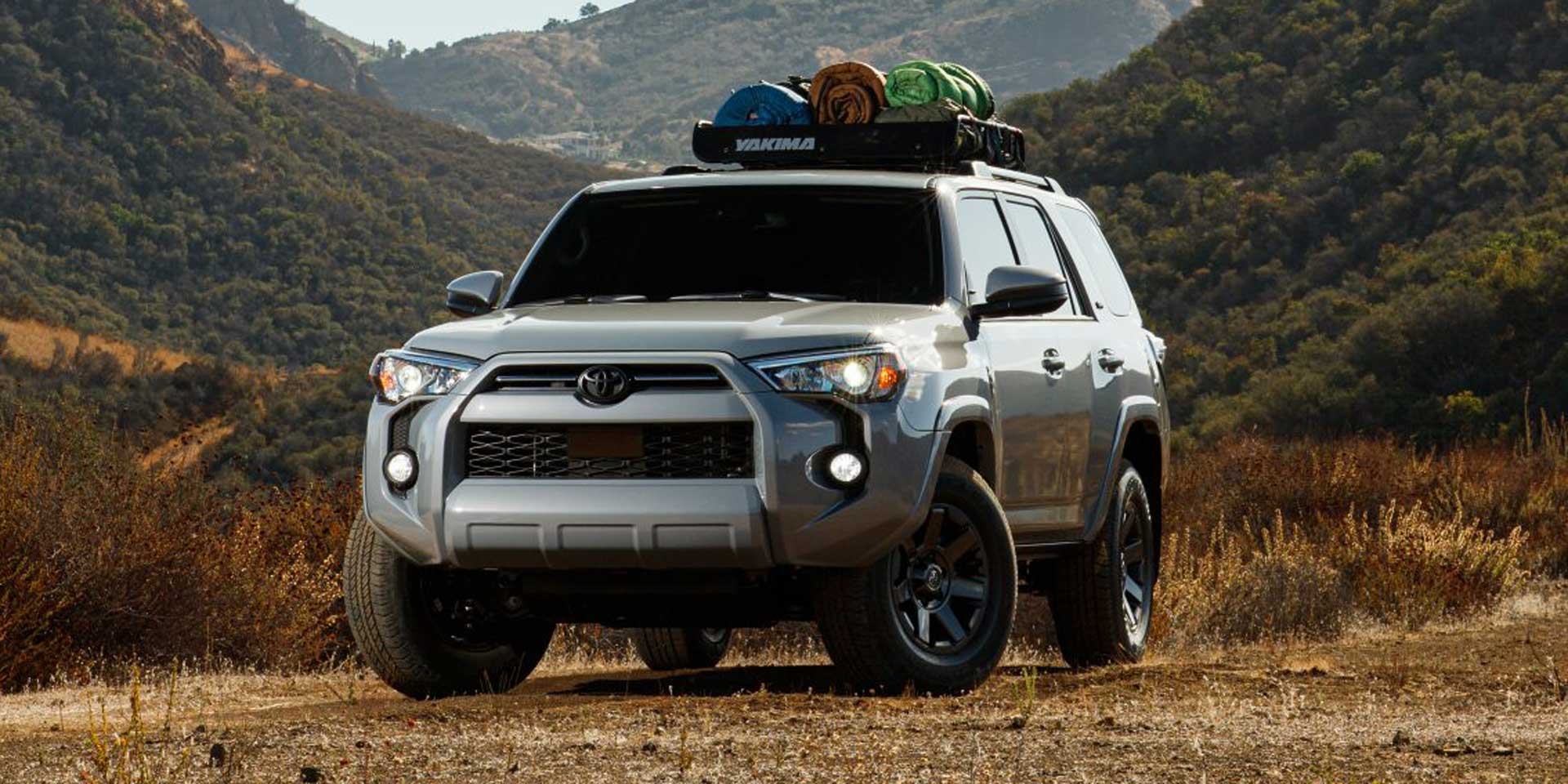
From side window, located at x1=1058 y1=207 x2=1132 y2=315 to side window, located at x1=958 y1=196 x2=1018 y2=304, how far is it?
939 millimetres

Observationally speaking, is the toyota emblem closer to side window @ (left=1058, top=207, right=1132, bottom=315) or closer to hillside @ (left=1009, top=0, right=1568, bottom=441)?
side window @ (left=1058, top=207, right=1132, bottom=315)

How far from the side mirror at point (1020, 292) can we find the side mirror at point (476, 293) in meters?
1.86

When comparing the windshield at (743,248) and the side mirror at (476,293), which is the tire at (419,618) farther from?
the windshield at (743,248)

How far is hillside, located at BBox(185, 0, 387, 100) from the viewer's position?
184 meters

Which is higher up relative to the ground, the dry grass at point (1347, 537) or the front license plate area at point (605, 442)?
the front license plate area at point (605, 442)

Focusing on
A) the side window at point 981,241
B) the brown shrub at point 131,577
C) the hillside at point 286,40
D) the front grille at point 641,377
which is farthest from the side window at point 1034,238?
the hillside at point 286,40

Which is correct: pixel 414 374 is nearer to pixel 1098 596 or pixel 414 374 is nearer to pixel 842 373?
pixel 842 373

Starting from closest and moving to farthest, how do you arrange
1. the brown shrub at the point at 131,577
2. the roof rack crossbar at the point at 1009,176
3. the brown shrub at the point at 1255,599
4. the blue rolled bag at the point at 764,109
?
the roof rack crossbar at the point at 1009,176 → the blue rolled bag at the point at 764,109 → the brown shrub at the point at 131,577 → the brown shrub at the point at 1255,599

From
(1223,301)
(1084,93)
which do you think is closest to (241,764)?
(1223,301)

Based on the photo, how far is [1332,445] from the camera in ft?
75.8

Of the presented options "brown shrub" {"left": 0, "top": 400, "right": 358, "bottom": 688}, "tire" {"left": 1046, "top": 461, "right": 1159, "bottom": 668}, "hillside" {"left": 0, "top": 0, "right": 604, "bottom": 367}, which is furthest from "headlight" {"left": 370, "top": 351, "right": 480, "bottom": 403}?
"hillside" {"left": 0, "top": 0, "right": 604, "bottom": 367}

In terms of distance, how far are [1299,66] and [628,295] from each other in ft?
197

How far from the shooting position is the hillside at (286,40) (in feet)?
602

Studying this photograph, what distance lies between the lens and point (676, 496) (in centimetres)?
736
